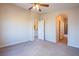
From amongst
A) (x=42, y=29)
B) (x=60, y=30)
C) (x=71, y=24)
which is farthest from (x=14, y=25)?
(x=60, y=30)

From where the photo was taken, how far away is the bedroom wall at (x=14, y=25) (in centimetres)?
521

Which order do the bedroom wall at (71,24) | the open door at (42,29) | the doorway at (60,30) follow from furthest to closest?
1. the open door at (42,29)
2. the doorway at (60,30)
3. the bedroom wall at (71,24)

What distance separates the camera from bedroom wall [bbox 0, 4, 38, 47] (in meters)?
5.21

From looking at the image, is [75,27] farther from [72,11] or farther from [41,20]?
[41,20]

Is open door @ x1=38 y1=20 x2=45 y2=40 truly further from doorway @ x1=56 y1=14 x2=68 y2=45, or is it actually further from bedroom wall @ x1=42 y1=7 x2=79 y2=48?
doorway @ x1=56 y1=14 x2=68 y2=45

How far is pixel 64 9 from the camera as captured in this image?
5.79 meters

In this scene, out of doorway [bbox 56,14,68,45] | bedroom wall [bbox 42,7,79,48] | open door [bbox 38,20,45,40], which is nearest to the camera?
bedroom wall [bbox 42,7,79,48]

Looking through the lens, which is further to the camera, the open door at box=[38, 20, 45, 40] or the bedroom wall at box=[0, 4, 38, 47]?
the open door at box=[38, 20, 45, 40]

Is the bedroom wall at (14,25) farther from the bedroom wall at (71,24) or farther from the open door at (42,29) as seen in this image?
the bedroom wall at (71,24)

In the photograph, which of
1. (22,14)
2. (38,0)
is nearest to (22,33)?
(22,14)

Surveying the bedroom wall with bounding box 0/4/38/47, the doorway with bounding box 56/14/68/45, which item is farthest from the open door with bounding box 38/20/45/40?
the doorway with bounding box 56/14/68/45

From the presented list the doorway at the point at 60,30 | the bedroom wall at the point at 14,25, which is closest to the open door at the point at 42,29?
the bedroom wall at the point at 14,25

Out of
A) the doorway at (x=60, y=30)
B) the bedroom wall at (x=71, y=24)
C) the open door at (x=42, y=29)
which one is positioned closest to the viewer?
the bedroom wall at (x=71, y=24)

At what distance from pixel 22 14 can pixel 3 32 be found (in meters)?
1.97
